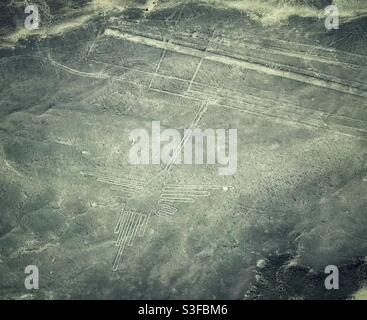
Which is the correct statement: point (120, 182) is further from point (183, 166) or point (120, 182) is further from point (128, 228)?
point (183, 166)

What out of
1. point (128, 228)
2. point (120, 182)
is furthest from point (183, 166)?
point (128, 228)

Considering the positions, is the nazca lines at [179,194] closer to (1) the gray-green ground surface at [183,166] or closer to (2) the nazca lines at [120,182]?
(1) the gray-green ground surface at [183,166]

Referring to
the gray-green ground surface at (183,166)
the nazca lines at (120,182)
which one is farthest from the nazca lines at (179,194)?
the nazca lines at (120,182)

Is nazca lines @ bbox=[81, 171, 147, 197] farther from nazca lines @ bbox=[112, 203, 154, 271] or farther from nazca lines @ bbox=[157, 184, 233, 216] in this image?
nazca lines @ bbox=[157, 184, 233, 216]

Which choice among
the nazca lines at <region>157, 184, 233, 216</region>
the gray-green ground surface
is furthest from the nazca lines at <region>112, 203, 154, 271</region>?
the nazca lines at <region>157, 184, 233, 216</region>
